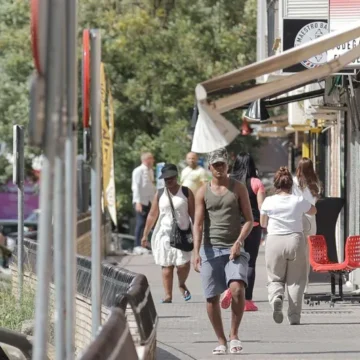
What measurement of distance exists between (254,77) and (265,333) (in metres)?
5.81

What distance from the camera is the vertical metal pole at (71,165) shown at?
571cm

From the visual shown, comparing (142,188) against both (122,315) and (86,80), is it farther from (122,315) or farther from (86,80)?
(122,315)

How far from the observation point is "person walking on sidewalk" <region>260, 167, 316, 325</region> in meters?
12.8

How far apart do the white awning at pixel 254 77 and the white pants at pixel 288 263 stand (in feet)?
16.7

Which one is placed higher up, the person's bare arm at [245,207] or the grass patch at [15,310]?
the person's bare arm at [245,207]

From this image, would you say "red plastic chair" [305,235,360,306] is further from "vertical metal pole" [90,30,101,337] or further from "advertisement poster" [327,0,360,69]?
"vertical metal pole" [90,30,101,337]

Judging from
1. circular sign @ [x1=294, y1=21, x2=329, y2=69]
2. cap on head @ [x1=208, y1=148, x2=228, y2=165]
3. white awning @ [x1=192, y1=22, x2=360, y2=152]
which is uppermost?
circular sign @ [x1=294, y1=21, x2=329, y2=69]

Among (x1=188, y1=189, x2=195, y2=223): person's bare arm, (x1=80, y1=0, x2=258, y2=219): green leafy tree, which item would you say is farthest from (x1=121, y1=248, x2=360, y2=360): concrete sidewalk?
(x1=80, y1=0, x2=258, y2=219): green leafy tree

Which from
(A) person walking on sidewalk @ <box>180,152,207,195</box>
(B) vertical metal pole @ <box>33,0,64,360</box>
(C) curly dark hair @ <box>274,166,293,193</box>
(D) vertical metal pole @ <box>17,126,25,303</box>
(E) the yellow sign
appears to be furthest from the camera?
(A) person walking on sidewalk @ <box>180,152,207,195</box>

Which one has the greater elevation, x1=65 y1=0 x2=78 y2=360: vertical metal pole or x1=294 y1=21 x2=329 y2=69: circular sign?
x1=294 y1=21 x2=329 y2=69: circular sign

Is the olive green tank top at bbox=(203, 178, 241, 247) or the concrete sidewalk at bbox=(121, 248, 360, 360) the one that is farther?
the olive green tank top at bbox=(203, 178, 241, 247)

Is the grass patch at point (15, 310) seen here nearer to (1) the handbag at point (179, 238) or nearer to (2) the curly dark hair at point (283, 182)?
(1) the handbag at point (179, 238)

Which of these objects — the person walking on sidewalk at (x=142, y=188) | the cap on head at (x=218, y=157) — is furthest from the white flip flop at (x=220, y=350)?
the person walking on sidewalk at (x=142, y=188)

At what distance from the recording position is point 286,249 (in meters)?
12.8
